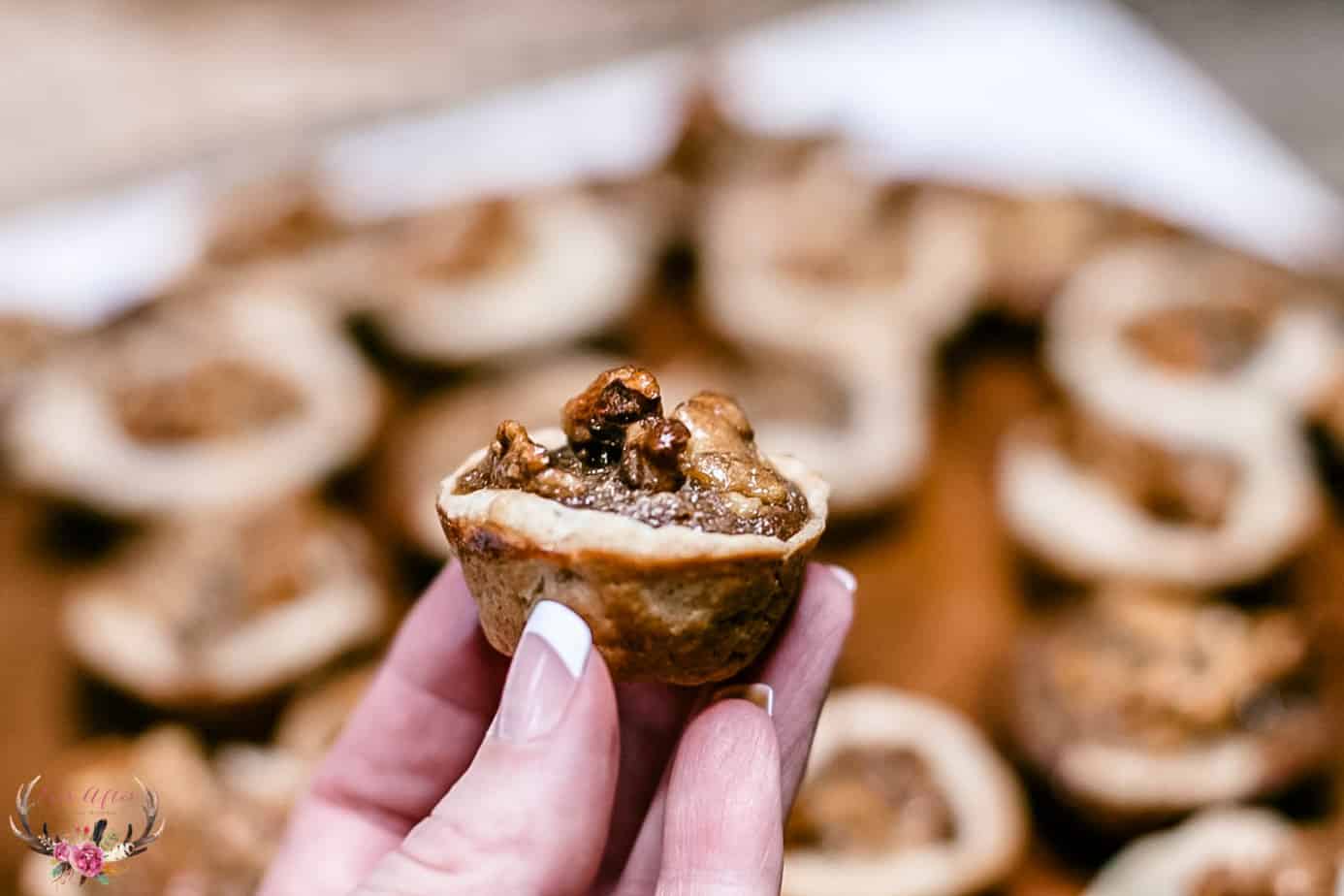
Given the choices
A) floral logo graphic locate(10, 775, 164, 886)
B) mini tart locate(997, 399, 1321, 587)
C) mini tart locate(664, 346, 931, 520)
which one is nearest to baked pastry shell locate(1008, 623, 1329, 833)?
mini tart locate(997, 399, 1321, 587)

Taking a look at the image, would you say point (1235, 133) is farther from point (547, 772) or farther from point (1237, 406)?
point (547, 772)

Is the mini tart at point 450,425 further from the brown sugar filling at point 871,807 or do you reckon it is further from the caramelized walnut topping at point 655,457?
the caramelized walnut topping at point 655,457

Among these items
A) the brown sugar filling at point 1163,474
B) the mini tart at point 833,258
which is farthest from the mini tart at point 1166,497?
the mini tart at point 833,258

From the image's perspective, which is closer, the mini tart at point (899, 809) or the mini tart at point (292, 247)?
the mini tart at point (899, 809)

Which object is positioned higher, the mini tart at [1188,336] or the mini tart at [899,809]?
the mini tart at [1188,336]

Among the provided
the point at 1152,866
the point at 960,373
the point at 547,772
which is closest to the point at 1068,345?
the point at 960,373

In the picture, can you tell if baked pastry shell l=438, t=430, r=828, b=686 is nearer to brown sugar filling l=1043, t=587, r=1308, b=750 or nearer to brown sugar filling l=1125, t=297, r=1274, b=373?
brown sugar filling l=1043, t=587, r=1308, b=750
